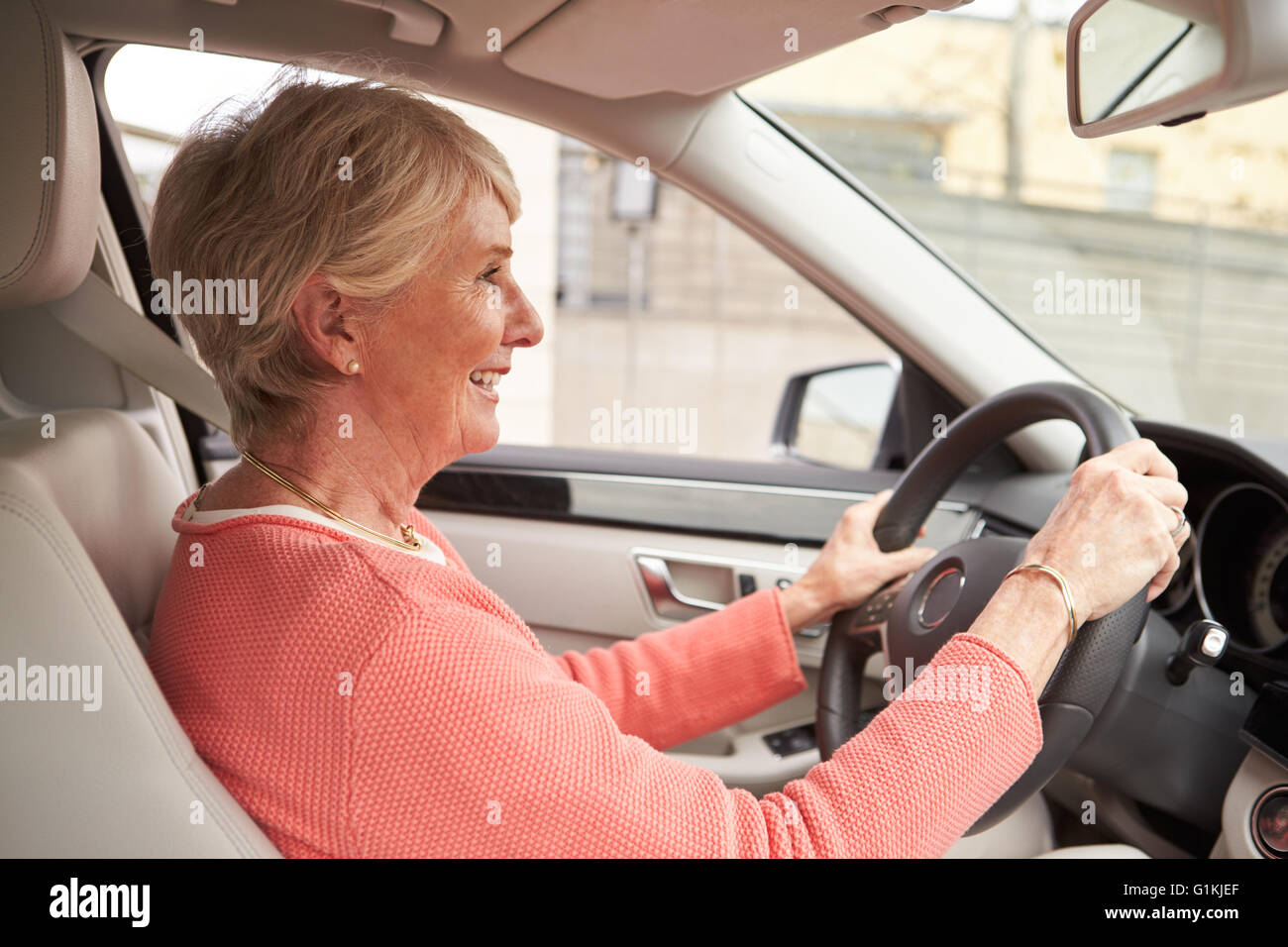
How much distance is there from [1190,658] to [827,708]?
435 millimetres

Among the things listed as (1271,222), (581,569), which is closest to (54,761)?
(581,569)

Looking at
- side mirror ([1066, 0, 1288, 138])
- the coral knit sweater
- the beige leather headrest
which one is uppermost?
side mirror ([1066, 0, 1288, 138])

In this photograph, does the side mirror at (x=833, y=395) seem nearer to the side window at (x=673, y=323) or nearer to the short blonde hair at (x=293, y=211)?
the short blonde hair at (x=293, y=211)

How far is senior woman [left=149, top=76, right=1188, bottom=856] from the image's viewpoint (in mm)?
866

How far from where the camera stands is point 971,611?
1200mm

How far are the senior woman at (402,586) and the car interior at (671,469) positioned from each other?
8 centimetres

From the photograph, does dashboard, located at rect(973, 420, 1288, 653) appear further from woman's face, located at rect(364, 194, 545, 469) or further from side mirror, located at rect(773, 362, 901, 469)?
woman's face, located at rect(364, 194, 545, 469)

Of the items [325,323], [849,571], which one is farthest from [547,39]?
[849,571]

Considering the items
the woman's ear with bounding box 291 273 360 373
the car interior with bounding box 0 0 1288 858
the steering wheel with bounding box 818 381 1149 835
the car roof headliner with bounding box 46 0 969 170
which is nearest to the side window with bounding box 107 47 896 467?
the car interior with bounding box 0 0 1288 858

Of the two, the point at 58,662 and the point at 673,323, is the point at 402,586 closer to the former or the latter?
the point at 58,662

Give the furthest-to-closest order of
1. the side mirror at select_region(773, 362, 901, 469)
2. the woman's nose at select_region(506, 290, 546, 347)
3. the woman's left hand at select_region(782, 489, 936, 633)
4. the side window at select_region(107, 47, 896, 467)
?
the side window at select_region(107, 47, 896, 467) → the side mirror at select_region(773, 362, 901, 469) → the woman's left hand at select_region(782, 489, 936, 633) → the woman's nose at select_region(506, 290, 546, 347)

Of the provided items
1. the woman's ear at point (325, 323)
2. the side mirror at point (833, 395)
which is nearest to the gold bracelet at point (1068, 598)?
the woman's ear at point (325, 323)

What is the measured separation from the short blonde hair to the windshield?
22.5 ft

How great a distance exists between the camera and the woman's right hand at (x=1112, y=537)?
3.35ft
